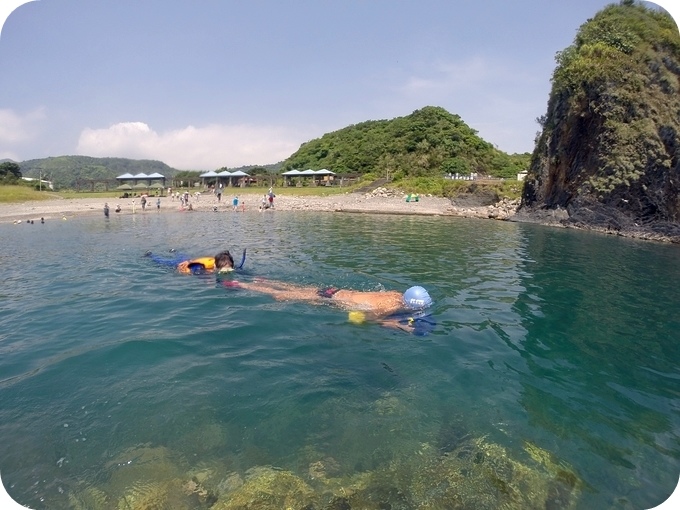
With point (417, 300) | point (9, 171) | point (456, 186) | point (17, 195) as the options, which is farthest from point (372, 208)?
point (9, 171)

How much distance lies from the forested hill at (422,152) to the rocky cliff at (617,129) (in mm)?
28223

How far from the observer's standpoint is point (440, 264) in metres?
15.0

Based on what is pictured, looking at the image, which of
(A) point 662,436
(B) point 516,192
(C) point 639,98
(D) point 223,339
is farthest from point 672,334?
(B) point 516,192

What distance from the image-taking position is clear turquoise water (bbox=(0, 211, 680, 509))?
4660mm

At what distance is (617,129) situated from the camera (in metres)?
25.0

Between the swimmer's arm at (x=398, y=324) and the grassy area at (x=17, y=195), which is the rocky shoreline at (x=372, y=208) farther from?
the swimmer's arm at (x=398, y=324)

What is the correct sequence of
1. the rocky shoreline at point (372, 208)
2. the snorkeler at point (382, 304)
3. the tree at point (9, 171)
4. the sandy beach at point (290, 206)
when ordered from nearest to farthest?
the snorkeler at point (382, 304) < the rocky shoreline at point (372, 208) < the sandy beach at point (290, 206) < the tree at point (9, 171)

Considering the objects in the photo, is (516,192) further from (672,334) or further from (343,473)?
(343,473)

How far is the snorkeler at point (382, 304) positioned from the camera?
8703 mm

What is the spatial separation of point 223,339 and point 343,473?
419cm

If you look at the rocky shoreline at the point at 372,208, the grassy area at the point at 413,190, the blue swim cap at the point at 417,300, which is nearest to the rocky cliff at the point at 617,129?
the rocky shoreline at the point at 372,208

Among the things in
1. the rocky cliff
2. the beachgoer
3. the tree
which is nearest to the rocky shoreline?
the rocky cliff

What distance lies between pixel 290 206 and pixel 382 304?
31864 mm

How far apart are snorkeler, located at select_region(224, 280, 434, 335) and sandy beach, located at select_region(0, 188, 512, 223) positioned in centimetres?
2532
